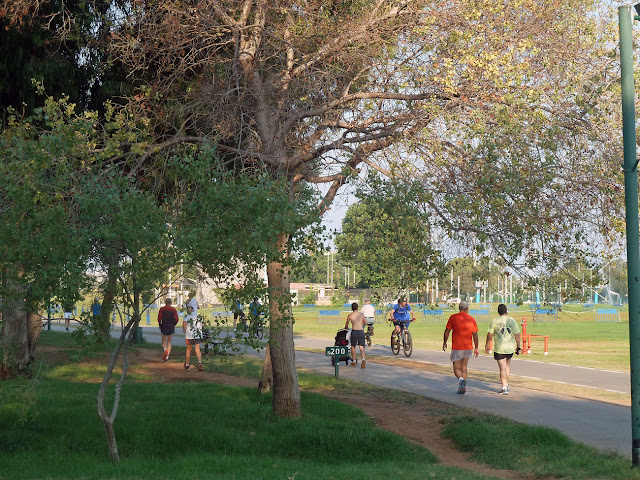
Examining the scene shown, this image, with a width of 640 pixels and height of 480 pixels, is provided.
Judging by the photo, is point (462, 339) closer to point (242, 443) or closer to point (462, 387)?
point (462, 387)

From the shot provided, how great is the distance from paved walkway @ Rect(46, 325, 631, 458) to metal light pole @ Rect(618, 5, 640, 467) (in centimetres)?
90

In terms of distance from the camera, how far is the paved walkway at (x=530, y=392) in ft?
38.6

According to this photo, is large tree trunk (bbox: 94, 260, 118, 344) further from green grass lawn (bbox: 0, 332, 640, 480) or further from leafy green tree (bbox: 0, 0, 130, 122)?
leafy green tree (bbox: 0, 0, 130, 122)

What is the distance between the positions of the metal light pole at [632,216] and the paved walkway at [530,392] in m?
0.90

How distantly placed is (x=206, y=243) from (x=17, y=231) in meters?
2.00

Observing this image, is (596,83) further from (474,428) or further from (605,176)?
(474,428)

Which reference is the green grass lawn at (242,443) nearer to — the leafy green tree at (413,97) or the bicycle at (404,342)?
the leafy green tree at (413,97)

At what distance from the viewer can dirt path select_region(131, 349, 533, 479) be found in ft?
Result: 34.5

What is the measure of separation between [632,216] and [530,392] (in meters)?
7.73

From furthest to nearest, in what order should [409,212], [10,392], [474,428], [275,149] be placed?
[275,149] → [474,428] → [409,212] → [10,392]

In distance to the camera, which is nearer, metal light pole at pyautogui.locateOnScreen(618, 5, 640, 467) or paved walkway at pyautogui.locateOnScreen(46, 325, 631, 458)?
metal light pole at pyautogui.locateOnScreen(618, 5, 640, 467)

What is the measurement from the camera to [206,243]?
27.9 ft

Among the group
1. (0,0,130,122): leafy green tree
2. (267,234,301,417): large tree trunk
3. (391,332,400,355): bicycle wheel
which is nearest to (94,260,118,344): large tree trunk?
(267,234,301,417): large tree trunk

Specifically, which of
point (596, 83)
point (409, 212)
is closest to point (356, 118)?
point (409, 212)
